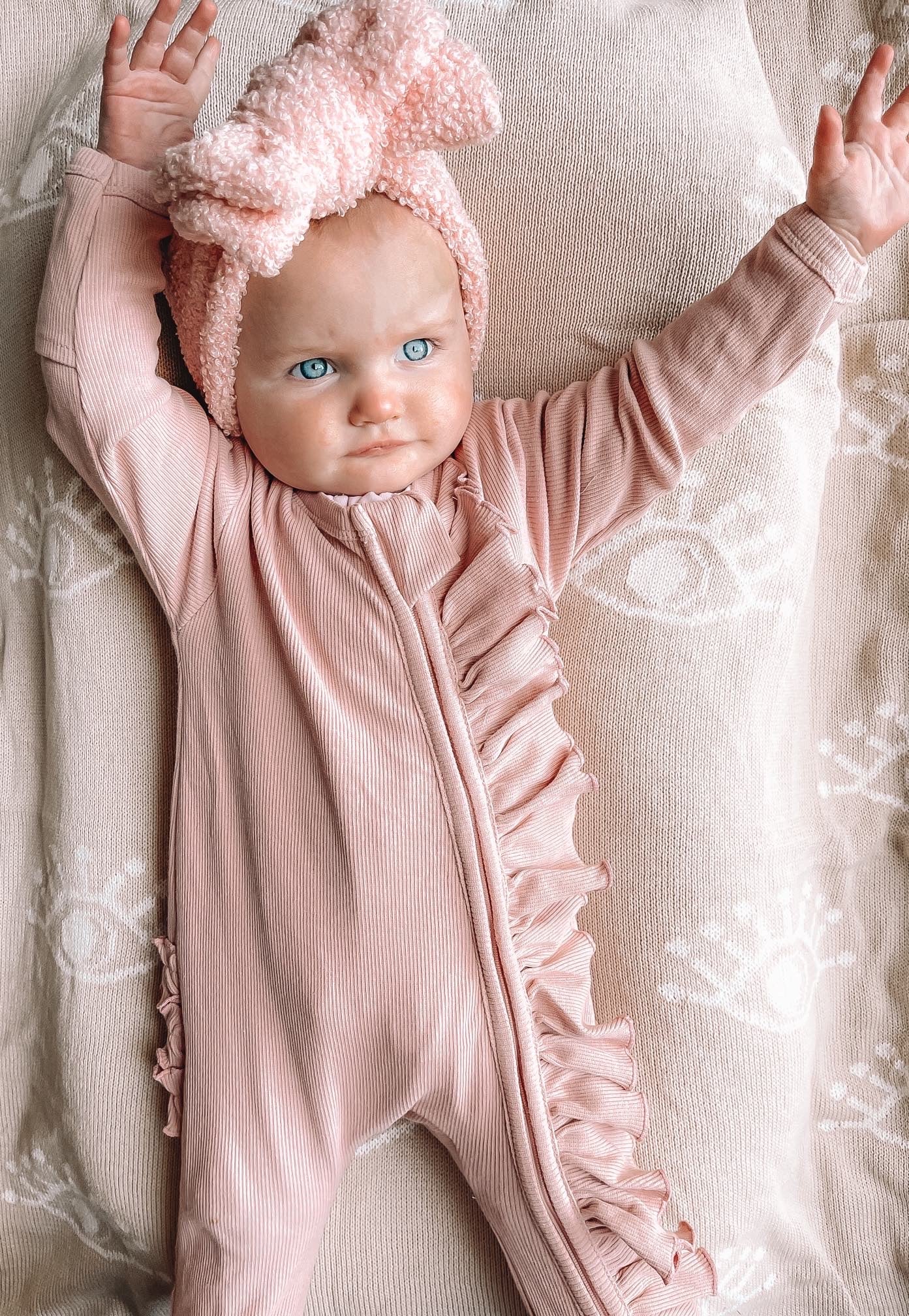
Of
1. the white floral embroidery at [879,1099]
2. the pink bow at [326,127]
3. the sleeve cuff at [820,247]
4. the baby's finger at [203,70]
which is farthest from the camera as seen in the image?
the white floral embroidery at [879,1099]

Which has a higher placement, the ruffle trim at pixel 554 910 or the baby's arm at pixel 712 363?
the baby's arm at pixel 712 363

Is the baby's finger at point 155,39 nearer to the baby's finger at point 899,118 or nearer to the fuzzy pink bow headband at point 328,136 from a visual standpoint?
the fuzzy pink bow headband at point 328,136

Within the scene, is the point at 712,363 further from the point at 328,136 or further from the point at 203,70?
the point at 203,70

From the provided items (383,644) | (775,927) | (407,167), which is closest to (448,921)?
(383,644)

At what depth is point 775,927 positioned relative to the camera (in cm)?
115

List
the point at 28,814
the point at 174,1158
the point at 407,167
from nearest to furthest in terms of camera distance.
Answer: the point at 407,167 < the point at 174,1158 < the point at 28,814

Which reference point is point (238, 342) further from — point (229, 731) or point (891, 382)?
point (891, 382)

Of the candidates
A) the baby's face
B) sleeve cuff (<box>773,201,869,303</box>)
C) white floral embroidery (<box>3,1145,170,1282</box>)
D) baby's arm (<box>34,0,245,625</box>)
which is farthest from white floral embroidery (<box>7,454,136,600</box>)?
sleeve cuff (<box>773,201,869,303</box>)

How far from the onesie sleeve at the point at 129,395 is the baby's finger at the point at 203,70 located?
0.34 feet

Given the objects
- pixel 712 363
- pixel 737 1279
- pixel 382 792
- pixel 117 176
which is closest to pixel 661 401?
pixel 712 363

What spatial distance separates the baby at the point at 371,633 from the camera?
992 mm

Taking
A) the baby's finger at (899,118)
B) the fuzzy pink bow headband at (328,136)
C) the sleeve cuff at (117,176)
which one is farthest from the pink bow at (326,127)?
the baby's finger at (899,118)

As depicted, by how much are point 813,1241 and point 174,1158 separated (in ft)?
2.17

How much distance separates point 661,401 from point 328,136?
0.37 m
